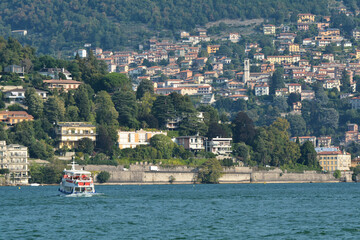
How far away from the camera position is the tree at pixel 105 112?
12719 centimetres

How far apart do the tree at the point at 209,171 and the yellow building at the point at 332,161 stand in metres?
33.7

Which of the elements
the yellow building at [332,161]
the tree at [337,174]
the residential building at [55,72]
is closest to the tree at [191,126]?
the residential building at [55,72]

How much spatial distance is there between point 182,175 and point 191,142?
9438 mm

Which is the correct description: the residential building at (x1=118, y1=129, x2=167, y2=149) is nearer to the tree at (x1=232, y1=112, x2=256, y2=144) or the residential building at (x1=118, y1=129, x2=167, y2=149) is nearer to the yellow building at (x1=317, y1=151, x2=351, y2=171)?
the tree at (x1=232, y1=112, x2=256, y2=144)

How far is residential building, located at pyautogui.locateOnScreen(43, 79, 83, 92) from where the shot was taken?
442 ft

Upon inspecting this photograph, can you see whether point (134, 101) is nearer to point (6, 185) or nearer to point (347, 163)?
point (6, 185)

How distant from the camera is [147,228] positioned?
56094 mm

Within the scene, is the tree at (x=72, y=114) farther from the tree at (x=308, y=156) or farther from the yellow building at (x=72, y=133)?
the tree at (x=308, y=156)

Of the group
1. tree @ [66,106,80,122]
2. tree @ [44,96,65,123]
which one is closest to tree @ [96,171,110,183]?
tree @ [44,96,65,123]

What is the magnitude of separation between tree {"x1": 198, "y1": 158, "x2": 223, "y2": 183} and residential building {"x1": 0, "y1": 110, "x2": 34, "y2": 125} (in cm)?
2225

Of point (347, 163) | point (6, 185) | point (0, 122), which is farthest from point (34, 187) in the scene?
point (347, 163)

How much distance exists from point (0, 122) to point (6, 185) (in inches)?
480

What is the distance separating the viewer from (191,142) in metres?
130

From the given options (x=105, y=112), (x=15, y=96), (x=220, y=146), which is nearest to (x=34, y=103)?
(x=15, y=96)
